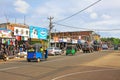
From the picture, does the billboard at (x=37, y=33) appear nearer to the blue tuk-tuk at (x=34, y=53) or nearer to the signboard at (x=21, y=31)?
the signboard at (x=21, y=31)

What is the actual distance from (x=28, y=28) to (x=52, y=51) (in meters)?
9.56

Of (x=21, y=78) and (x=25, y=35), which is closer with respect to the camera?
(x=21, y=78)

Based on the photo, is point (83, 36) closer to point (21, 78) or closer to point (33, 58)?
point (33, 58)

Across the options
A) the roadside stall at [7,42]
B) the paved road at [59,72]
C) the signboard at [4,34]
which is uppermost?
the signboard at [4,34]

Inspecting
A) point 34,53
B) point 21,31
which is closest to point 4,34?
point 21,31

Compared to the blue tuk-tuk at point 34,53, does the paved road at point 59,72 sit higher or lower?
lower

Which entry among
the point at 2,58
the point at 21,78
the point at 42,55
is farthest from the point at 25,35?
the point at 21,78

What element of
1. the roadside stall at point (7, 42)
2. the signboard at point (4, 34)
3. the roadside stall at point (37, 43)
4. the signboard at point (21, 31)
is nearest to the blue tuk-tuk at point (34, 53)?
the roadside stall at point (37, 43)

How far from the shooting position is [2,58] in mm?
36062

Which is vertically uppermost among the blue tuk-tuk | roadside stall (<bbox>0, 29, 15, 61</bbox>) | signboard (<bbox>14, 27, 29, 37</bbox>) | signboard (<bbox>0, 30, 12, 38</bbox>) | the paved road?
signboard (<bbox>14, 27, 29, 37</bbox>)

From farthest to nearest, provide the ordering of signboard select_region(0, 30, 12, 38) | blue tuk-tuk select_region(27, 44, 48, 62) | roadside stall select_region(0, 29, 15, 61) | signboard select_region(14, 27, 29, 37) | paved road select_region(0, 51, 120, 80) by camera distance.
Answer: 1. signboard select_region(14, 27, 29, 37)
2. signboard select_region(0, 30, 12, 38)
3. roadside stall select_region(0, 29, 15, 61)
4. blue tuk-tuk select_region(27, 44, 48, 62)
5. paved road select_region(0, 51, 120, 80)

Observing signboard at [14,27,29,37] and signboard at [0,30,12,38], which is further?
signboard at [14,27,29,37]

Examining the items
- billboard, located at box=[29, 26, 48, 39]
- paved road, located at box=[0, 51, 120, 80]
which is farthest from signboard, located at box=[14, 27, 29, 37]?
paved road, located at box=[0, 51, 120, 80]

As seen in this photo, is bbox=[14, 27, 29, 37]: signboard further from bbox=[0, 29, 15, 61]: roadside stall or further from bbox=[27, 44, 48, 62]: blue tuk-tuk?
bbox=[27, 44, 48, 62]: blue tuk-tuk
